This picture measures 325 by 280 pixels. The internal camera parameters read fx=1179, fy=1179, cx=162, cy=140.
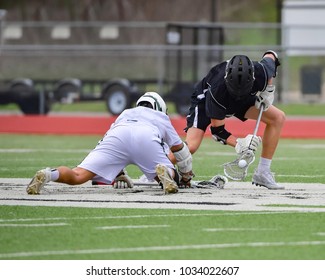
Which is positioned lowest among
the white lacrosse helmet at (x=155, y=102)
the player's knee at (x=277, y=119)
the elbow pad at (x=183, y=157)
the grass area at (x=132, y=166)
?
the grass area at (x=132, y=166)

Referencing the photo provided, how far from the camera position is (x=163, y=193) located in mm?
12984

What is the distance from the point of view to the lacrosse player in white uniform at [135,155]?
12.7 meters

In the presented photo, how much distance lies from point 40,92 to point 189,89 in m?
3.71

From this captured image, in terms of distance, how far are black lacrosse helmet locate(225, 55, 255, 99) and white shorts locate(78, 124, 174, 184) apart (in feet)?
3.33

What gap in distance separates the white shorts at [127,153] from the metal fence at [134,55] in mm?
15582

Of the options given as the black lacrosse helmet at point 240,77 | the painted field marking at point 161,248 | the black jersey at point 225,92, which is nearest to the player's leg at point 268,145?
the black jersey at point 225,92

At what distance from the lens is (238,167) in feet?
44.5

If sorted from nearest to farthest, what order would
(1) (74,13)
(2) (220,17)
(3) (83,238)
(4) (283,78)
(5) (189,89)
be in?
(3) (83,238) < (5) (189,89) < (4) (283,78) < (1) (74,13) < (2) (220,17)

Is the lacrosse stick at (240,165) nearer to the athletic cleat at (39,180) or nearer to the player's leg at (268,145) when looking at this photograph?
the player's leg at (268,145)

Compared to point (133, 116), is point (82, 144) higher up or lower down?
lower down

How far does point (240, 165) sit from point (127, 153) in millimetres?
1385

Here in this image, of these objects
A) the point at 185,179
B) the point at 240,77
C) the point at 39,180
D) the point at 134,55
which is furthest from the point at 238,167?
the point at 134,55
